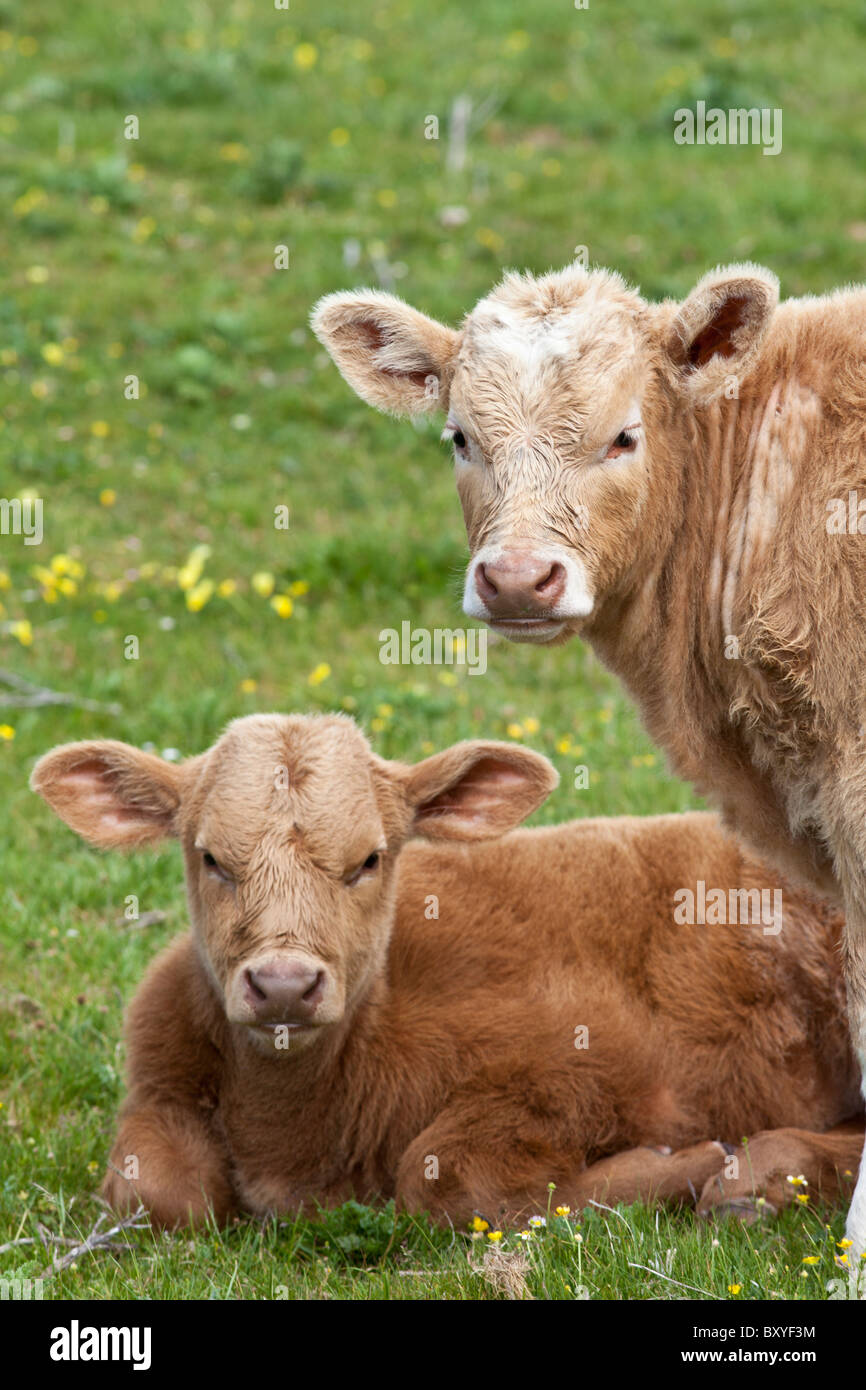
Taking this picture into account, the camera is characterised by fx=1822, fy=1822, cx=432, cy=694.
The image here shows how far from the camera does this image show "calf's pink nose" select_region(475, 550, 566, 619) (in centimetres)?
526

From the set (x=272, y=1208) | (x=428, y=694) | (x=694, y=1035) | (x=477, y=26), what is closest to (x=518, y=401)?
(x=694, y=1035)

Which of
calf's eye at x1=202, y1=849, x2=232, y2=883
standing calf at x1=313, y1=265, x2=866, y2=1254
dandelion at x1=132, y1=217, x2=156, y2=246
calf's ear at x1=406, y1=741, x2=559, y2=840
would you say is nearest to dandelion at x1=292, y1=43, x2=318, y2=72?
dandelion at x1=132, y1=217, x2=156, y2=246

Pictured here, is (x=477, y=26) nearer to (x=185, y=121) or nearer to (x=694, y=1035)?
(x=185, y=121)

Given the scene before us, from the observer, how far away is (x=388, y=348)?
6.45 metres

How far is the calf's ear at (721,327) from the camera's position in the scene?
5.54m

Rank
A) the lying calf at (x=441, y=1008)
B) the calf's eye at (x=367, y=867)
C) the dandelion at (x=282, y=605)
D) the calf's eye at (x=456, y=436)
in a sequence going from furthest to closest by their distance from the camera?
the dandelion at (x=282, y=605) → the calf's eye at (x=367, y=867) → the lying calf at (x=441, y=1008) → the calf's eye at (x=456, y=436)

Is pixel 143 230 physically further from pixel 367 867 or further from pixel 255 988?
pixel 255 988

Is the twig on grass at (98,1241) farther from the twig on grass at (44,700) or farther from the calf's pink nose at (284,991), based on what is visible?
the twig on grass at (44,700)

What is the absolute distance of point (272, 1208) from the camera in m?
6.18

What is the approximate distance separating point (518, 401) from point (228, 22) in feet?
41.3

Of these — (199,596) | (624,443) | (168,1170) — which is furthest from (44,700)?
(624,443)

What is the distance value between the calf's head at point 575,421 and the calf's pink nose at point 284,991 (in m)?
1.22

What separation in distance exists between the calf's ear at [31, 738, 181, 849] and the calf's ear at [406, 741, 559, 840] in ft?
2.94

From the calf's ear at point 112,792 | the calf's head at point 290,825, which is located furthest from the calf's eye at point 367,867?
the calf's ear at point 112,792
